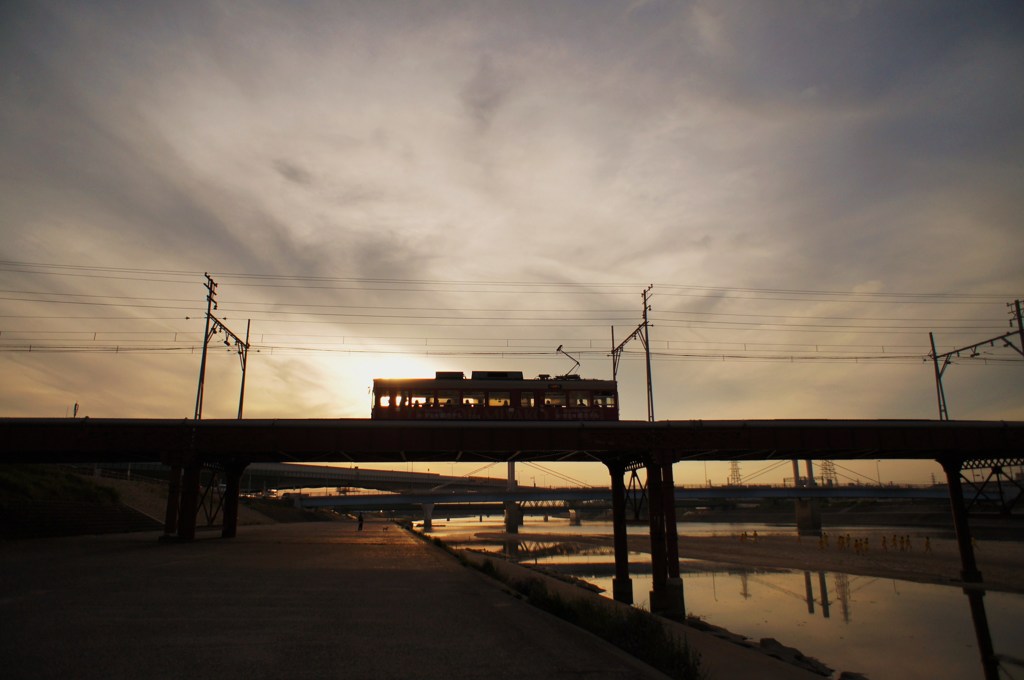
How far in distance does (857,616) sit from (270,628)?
28337 mm

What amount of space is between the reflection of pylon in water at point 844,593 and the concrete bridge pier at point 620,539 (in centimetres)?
1024

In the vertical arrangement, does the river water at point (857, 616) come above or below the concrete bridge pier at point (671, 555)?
below

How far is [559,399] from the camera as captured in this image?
1496 inches

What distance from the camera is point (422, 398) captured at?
37.9 m

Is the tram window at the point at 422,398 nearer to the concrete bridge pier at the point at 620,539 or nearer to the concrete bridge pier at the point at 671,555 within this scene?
the concrete bridge pier at the point at 620,539

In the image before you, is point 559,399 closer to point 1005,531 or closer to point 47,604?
point 47,604

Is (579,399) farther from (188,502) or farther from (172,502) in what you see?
(172,502)

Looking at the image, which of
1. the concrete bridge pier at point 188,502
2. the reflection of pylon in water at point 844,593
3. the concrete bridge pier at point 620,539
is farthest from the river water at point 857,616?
the concrete bridge pier at point 188,502

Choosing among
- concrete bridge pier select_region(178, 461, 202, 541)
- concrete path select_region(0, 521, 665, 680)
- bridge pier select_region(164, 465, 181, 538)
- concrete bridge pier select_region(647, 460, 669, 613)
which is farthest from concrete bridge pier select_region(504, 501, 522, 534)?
concrete path select_region(0, 521, 665, 680)

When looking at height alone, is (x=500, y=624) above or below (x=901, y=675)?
above

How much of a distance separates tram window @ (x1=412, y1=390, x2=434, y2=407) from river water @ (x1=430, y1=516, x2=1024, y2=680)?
1571cm

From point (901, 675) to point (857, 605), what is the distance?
14838mm

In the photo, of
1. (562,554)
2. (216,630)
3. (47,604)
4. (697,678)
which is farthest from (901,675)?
(562,554)

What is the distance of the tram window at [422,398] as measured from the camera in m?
37.7
